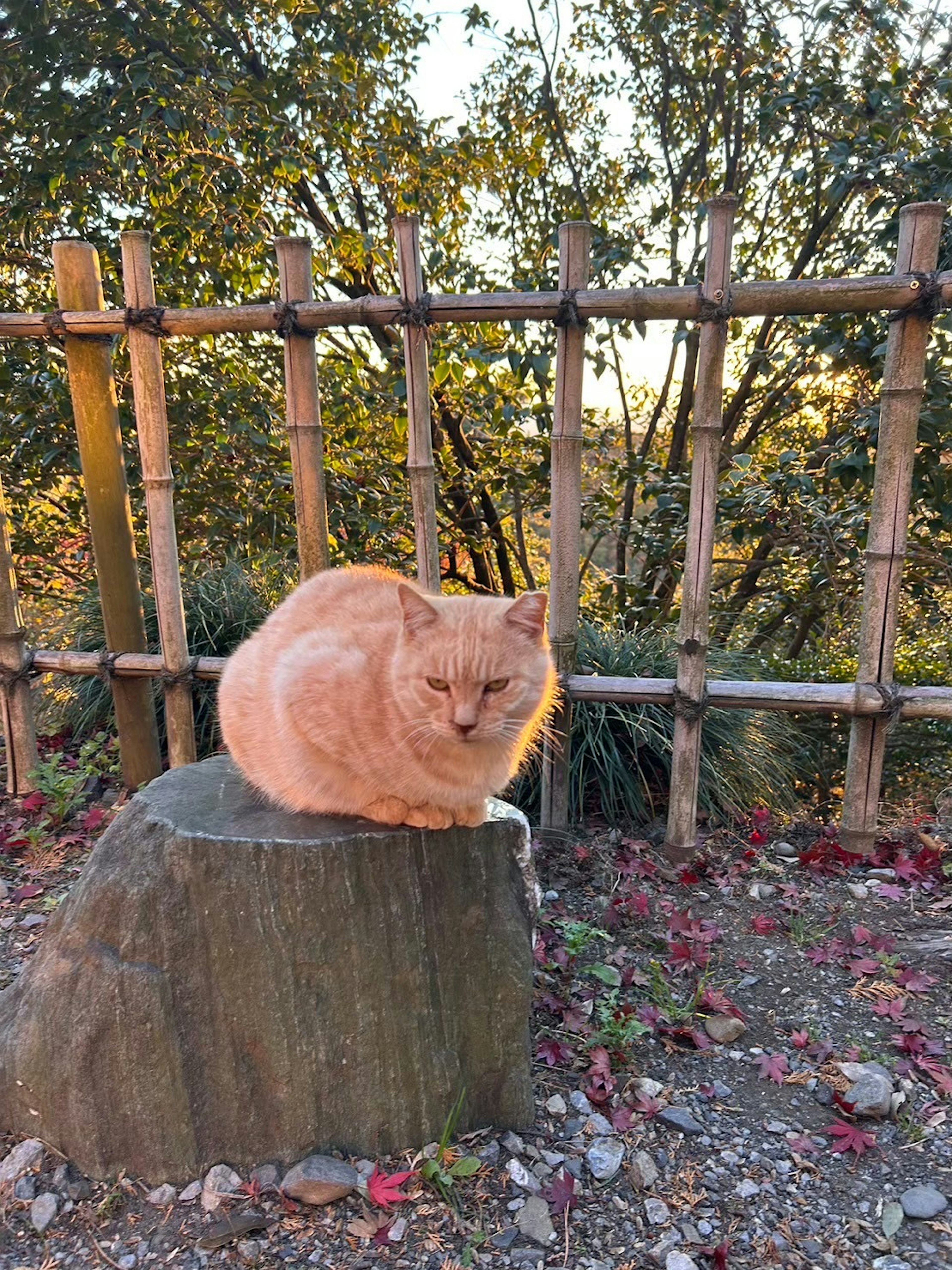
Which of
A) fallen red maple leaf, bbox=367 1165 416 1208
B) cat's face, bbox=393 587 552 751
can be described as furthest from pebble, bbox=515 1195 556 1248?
cat's face, bbox=393 587 552 751

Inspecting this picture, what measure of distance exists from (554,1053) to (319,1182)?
767mm

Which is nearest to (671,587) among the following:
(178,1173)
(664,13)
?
(664,13)

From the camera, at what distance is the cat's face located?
6.47 feet

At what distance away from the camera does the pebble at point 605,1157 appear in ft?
7.00

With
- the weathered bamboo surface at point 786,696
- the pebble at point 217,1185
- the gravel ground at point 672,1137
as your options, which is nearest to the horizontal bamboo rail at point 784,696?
the weathered bamboo surface at point 786,696

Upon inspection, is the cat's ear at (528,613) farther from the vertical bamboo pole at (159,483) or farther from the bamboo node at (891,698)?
the vertical bamboo pole at (159,483)

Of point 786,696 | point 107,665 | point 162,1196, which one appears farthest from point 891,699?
point 107,665

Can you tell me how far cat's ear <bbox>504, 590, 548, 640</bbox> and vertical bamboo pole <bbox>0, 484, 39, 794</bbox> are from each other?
2.95m

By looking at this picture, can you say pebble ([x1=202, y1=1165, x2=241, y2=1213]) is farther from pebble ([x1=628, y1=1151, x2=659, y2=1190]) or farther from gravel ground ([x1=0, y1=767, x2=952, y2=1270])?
pebble ([x1=628, y1=1151, x2=659, y2=1190])

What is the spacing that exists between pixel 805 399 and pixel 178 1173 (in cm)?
523

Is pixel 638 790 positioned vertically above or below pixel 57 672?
below

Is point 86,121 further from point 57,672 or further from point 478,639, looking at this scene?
point 478,639

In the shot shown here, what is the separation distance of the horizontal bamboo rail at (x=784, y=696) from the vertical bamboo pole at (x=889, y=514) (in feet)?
0.25

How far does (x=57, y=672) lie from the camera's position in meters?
4.02
